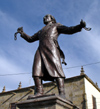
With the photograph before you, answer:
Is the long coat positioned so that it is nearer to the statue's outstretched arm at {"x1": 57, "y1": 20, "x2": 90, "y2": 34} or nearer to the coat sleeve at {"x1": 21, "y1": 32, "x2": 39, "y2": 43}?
Result: the statue's outstretched arm at {"x1": 57, "y1": 20, "x2": 90, "y2": 34}

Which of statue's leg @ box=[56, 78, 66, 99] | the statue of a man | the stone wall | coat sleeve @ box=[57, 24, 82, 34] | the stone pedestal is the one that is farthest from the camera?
the stone wall

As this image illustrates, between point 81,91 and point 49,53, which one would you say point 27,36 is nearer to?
point 49,53

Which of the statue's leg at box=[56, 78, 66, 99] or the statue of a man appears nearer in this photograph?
the statue's leg at box=[56, 78, 66, 99]

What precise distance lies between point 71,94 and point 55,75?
1326 cm

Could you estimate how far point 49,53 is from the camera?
183 inches

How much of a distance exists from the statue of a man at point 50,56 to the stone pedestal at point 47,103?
0.27m

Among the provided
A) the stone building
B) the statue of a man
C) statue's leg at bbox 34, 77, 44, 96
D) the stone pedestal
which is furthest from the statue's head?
the stone building

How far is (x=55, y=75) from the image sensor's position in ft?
14.2

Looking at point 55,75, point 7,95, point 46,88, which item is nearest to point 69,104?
point 55,75

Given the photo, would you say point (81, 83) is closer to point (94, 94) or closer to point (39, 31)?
point (94, 94)

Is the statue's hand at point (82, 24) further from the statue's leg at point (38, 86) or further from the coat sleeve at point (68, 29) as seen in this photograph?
the statue's leg at point (38, 86)

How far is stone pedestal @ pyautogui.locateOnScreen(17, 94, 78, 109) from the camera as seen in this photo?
3629 mm

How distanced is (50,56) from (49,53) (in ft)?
0.33

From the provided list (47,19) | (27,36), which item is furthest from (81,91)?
(47,19)
